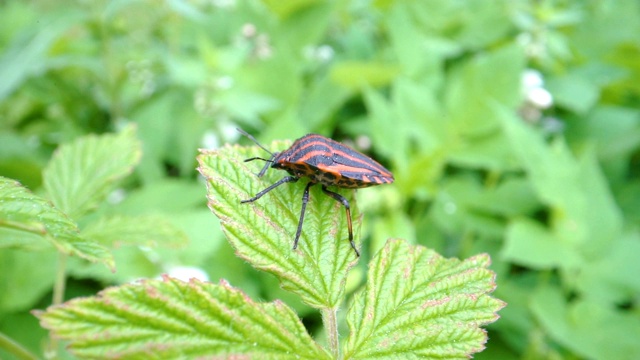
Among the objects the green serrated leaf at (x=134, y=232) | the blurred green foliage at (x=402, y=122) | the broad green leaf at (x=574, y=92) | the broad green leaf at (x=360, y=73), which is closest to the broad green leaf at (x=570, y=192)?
the blurred green foliage at (x=402, y=122)

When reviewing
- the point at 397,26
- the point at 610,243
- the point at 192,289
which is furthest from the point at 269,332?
the point at 397,26

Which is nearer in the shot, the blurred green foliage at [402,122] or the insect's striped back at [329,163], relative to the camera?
the insect's striped back at [329,163]

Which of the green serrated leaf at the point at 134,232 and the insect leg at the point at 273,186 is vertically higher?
the insect leg at the point at 273,186

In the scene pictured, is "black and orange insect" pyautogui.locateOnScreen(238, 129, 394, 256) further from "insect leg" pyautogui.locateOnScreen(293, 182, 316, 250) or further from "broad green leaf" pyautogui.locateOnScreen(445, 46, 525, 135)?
"broad green leaf" pyautogui.locateOnScreen(445, 46, 525, 135)

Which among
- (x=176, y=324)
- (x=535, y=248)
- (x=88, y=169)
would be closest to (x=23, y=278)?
A: (x=88, y=169)

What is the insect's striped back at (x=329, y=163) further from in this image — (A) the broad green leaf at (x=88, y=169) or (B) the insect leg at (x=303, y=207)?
(A) the broad green leaf at (x=88, y=169)

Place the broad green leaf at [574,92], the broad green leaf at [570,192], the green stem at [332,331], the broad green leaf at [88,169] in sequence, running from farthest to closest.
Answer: the broad green leaf at [574,92] → the broad green leaf at [570,192] → the broad green leaf at [88,169] → the green stem at [332,331]

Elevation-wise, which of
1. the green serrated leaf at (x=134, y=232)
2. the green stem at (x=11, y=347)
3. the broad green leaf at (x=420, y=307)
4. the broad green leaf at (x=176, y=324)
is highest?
the green serrated leaf at (x=134, y=232)

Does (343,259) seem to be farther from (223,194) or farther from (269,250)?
(223,194)
